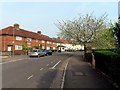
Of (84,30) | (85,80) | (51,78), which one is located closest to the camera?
(85,80)

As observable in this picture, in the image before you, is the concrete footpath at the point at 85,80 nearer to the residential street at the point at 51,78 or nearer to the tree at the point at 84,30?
the residential street at the point at 51,78

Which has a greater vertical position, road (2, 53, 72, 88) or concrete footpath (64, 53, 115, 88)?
road (2, 53, 72, 88)

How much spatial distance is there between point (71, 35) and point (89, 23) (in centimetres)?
425

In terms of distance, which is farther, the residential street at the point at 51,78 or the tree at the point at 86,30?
the tree at the point at 86,30

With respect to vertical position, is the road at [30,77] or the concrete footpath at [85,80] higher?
the road at [30,77]

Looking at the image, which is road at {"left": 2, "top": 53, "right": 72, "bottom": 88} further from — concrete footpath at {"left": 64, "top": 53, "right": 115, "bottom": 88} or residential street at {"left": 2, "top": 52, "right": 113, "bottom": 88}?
concrete footpath at {"left": 64, "top": 53, "right": 115, "bottom": 88}

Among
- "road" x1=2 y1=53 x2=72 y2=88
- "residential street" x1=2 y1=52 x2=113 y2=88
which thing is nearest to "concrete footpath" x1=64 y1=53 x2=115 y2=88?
"residential street" x1=2 y1=52 x2=113 y2=88

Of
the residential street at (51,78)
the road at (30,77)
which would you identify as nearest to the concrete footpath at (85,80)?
the residential street at (51,78)

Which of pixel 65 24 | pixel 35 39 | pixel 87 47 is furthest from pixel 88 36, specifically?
pixel 35 39

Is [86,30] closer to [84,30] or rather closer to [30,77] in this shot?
[84,30]

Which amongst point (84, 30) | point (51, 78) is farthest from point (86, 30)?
point (51, 78)

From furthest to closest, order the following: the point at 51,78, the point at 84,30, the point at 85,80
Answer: the point at 84,30 → the point at 51,78 → the point at 85,80

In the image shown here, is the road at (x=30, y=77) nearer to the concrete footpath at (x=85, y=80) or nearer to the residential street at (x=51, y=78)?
the residential street at (x=51, y=78)

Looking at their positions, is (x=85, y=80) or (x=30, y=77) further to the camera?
(x=30, y=77)
